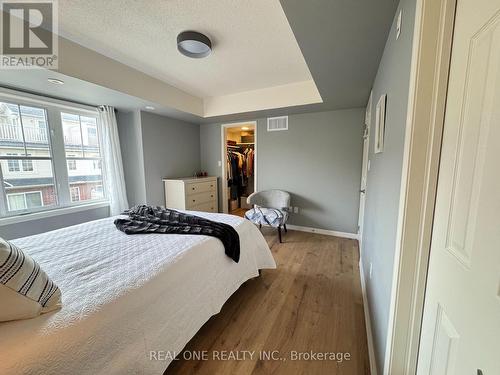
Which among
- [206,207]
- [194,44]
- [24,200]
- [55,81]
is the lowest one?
[206,207]

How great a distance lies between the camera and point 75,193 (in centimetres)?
292

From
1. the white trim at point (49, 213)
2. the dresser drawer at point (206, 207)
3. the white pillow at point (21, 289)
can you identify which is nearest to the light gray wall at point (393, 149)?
the white pillow at point (21, 289)

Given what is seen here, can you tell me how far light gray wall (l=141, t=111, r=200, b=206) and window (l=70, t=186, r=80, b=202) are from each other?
897mm

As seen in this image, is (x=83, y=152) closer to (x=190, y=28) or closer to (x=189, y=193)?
(x=189, y=193)

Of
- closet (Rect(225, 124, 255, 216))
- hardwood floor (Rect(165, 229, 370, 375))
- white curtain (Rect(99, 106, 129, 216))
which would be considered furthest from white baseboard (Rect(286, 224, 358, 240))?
white curtain (Rect(99, 106, 129, 216))

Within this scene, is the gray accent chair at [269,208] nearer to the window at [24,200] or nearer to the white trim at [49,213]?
the white trim at [49,213]

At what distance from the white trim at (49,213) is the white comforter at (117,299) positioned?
4.21ft

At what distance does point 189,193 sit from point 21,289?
282cm

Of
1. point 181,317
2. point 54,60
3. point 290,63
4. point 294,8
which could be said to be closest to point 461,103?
point 294,8

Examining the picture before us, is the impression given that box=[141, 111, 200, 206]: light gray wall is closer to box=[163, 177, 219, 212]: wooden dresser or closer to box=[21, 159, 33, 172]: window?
box=[163, 177, 219, 212]: wooden dresser

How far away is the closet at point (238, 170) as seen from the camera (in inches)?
191

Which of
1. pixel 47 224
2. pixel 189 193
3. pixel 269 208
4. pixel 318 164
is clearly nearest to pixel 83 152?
pixel 47 224

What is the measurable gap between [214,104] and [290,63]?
5.33 feet

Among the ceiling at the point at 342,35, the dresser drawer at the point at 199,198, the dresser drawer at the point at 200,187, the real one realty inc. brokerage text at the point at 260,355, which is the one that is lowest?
the real one realty inc. brokerage text at the point at 260,355
